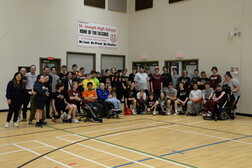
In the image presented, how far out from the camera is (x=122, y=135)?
613 centimetres

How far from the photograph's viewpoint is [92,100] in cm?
833

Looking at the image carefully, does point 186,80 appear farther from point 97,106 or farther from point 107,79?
point 97,106

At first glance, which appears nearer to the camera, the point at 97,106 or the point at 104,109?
the point at 97,106

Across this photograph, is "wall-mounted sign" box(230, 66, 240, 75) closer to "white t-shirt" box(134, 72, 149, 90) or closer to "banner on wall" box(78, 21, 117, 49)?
"white t-shirt" box(134, 72, 149, 90)

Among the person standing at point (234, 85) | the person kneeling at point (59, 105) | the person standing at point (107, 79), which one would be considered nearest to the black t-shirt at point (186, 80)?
the person standing at point (234, 85)

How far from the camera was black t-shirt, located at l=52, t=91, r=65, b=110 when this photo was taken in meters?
7.57

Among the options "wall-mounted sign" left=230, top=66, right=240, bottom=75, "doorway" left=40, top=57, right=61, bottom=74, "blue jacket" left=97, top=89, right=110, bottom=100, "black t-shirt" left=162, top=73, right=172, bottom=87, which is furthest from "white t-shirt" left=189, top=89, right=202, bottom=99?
"doorway" left=40, top=57, right=61, bottom=74

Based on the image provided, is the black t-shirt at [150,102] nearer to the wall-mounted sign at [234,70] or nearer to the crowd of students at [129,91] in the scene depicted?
the crowd of students at [129,91]

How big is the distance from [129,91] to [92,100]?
195 cm

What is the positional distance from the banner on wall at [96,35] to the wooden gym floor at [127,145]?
5.91 metres

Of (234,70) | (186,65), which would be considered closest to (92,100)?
(186,65)

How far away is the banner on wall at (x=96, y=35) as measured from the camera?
12.5 metres

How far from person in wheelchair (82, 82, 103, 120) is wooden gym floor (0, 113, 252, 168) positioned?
553mm

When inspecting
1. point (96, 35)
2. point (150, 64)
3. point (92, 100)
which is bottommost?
point (92, 100)
